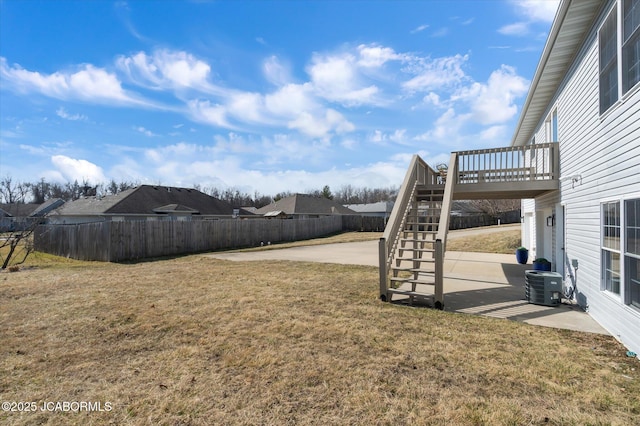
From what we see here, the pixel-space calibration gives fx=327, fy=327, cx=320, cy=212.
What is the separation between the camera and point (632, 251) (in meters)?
4.05

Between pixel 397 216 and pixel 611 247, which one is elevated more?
pixel 397 216

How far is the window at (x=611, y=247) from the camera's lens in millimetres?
4505

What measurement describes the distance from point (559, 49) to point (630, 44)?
2534 millimetres

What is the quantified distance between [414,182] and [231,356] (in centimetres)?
604

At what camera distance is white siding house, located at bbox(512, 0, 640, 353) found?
13.3ft

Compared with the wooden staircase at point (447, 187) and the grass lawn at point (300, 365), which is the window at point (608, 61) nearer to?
the wooden staircase at point (447, 187)

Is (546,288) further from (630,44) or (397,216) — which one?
(630,44)

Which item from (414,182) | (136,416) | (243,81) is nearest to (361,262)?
(414,182)

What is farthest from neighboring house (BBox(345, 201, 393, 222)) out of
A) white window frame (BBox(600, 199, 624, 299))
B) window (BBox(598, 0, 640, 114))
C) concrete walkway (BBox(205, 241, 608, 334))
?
window (BBox(598, 0, 640, 114))

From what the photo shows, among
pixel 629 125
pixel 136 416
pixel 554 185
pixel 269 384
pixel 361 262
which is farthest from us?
pixel 361 262

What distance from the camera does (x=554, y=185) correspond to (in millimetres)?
7703

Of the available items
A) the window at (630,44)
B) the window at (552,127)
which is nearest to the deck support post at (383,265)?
the window at (630,44)

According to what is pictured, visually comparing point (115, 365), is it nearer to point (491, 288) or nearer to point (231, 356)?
point (231, 356)

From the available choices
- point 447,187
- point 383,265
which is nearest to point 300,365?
point 383,265
